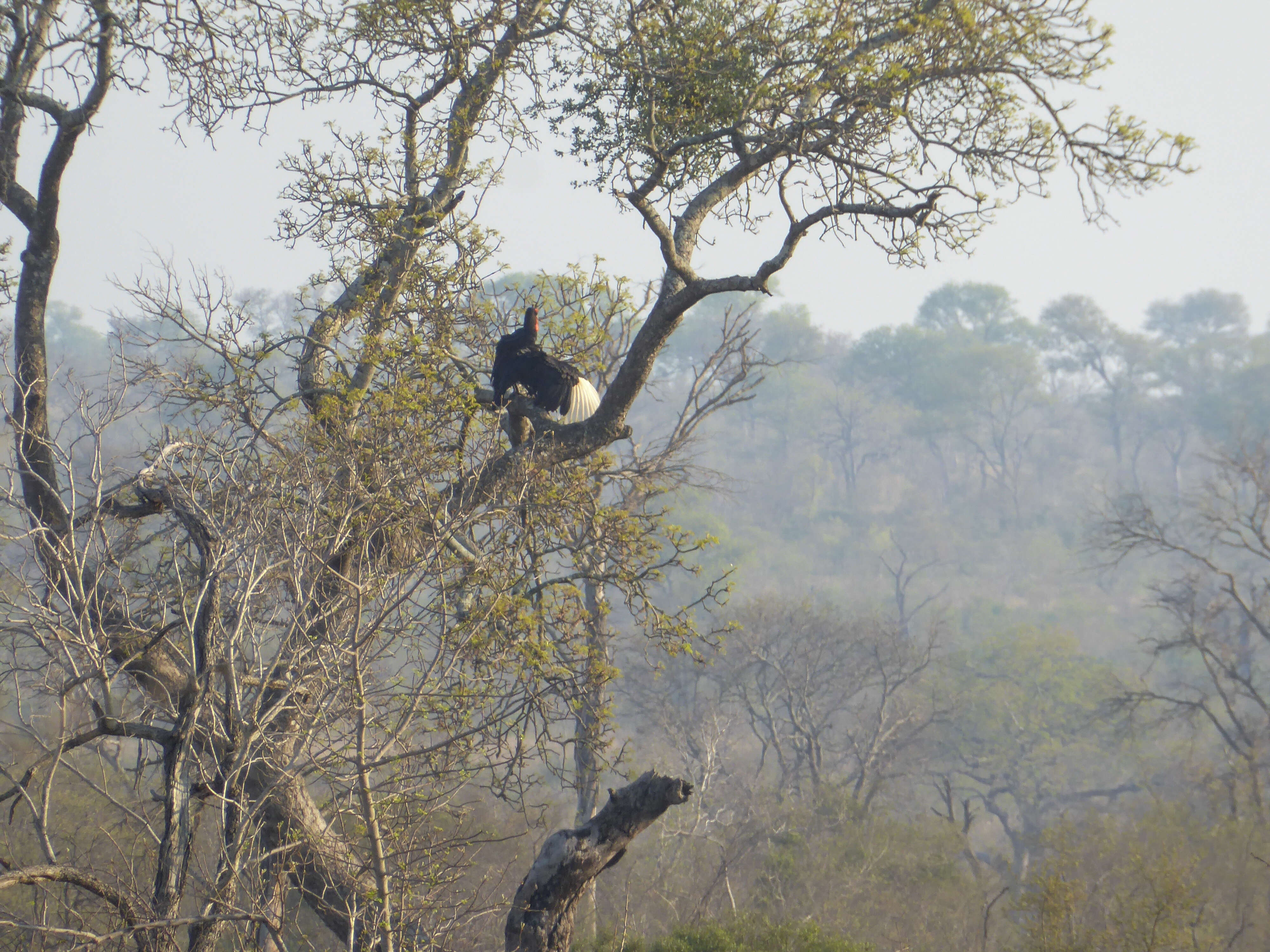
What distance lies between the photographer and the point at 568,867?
410cm

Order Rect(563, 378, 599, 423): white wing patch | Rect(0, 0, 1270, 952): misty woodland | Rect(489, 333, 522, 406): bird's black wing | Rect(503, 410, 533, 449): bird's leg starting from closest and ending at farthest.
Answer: Rect(0, 0, 1270, 952): misty woodland < Rect(489, 333, 522, 406): bird's black wing < Rect(503, 410, 533, 449): bird's leg < Rect(563, 378, 599, 423): white wing patch

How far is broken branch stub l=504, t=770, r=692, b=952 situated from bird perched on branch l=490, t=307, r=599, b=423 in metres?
2.10

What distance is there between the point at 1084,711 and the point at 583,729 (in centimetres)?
2183

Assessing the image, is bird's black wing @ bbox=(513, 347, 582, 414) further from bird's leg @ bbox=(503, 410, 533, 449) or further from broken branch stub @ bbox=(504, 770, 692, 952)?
broken branch stub @ bbox=(504, 770, 692, 952)

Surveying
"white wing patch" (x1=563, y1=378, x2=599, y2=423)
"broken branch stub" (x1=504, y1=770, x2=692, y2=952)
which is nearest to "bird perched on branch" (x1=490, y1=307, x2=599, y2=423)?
"white wing patch" (x1=563, y1=378, x2=599, y2=423)

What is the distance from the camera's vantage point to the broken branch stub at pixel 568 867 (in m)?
4.06

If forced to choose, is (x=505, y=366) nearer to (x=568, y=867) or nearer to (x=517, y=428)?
(x=517, y=428)

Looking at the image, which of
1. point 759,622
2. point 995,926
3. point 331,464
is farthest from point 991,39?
point 759,622

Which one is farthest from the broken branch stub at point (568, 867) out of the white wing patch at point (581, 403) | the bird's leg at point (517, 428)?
the white wing patch at point (581, 403)

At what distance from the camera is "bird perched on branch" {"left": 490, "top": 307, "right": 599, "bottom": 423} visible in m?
5.11

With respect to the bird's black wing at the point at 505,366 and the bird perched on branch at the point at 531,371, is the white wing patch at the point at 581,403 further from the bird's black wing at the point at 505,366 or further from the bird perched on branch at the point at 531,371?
the bird's black wing at the point at 505,366

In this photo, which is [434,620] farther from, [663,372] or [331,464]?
[663,372]

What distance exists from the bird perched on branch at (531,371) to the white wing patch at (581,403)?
13 centimetres

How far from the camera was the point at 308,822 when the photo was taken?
447cm
